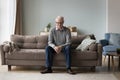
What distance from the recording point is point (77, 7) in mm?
7672

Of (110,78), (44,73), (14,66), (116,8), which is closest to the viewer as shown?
(110,78)

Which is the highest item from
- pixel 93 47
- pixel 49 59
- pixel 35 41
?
pixel 35 41

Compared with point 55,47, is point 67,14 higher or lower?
higher

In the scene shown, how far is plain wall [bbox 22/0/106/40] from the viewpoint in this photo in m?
7.65

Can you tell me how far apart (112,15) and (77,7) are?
A: 1043 mm

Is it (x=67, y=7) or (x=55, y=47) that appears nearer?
(x=55, y=47)

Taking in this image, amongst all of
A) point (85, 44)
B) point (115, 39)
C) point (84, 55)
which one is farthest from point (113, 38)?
point (84, 55)

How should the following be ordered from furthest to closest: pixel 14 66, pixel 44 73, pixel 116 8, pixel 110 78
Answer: pixel 116 8, pixel 14 66, pixel 44 73, pixel 110 78

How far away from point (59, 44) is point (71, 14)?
8.16ft

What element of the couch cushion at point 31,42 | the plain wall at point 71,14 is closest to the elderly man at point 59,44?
the couch cushion at point 31,42

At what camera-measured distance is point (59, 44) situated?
17.7ft

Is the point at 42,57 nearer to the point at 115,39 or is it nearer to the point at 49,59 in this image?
the point at 49,59

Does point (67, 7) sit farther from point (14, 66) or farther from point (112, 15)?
point (14, 66)

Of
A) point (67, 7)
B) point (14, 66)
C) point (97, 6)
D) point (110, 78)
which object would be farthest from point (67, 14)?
point (110, 78)
